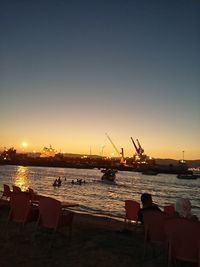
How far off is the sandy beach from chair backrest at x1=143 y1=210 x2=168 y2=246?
423mm

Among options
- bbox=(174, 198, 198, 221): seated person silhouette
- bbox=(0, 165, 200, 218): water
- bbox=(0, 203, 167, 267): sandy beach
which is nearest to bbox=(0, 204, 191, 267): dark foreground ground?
bbox=(0, 203, 167, 267): sandy beach

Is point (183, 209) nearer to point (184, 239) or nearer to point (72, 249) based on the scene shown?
point (184, 239)

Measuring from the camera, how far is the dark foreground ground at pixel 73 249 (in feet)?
20.5

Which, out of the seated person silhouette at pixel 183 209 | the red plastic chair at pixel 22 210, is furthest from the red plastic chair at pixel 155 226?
the red plastic chair at pixel 22 210

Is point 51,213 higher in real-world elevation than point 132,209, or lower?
higher

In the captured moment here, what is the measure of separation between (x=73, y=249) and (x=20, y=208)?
148 cm

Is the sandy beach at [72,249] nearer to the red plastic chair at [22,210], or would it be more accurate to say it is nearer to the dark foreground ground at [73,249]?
the dark foreground ground at [73,249]

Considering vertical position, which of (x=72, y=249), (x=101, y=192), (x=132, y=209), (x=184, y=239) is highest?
(x=184, y=239)

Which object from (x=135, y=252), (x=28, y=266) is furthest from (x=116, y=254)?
(x=28, y=266)

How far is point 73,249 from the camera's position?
7023 millimetres

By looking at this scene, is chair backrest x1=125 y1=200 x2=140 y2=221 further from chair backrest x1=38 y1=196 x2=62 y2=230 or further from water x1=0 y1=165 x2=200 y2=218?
water x1=0 y1=165 x2=200 y2=218

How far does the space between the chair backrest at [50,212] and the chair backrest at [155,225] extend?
1676 mm

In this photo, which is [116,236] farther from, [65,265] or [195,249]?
[195,249]

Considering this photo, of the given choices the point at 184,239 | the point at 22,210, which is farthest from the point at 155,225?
the point at 22,210
